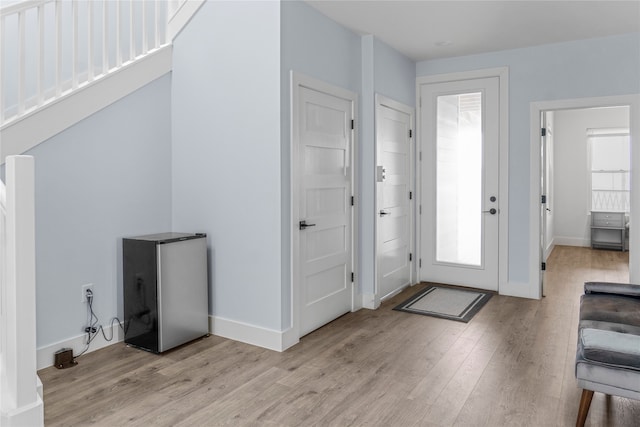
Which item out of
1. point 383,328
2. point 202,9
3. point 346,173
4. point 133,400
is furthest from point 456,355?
point 202,9

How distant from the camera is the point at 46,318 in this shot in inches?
116

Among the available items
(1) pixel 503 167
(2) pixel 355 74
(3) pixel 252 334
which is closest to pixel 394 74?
(2) pixel 355 74

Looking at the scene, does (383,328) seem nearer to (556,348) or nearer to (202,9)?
(556,348)

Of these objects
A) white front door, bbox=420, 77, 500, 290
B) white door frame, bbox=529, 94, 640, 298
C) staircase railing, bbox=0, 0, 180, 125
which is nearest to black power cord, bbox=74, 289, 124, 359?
staircase railing, bbox=0, 0, 180, 125

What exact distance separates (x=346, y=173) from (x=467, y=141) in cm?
182

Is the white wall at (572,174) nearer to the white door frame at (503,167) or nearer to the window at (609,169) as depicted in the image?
the window at (609,169)

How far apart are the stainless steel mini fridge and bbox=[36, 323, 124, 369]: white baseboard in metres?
0.09

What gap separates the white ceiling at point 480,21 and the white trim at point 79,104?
1.37m

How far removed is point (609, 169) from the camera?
8.06 metres

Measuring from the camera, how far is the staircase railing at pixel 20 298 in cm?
198

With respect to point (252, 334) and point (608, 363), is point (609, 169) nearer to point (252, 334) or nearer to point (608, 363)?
point (608, 363)

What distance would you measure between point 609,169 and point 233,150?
7.39 metres

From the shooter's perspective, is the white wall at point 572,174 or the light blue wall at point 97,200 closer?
the light blue wall at point 97,200

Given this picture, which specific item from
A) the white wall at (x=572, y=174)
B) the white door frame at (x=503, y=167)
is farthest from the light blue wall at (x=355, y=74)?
the white wall at (x=572, y=174)
